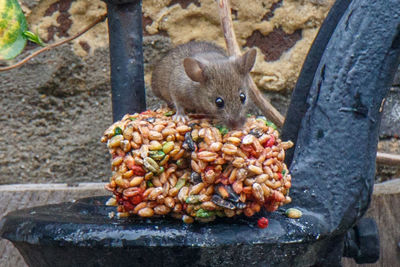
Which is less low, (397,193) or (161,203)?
(161,203)

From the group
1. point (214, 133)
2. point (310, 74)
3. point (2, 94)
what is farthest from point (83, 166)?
point (214, 133)

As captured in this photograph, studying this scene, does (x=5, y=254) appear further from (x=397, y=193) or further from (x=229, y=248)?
(x=397, y=193)

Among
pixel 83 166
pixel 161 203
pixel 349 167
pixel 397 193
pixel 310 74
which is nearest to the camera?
pixel 161 203

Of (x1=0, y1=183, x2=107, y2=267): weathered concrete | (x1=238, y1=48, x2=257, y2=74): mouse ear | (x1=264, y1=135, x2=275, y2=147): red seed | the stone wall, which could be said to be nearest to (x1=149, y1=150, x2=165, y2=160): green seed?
(x1=264, y1=135, x2=275, y2=147): red seed

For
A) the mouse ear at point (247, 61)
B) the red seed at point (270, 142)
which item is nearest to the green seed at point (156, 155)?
the red seed at point (270, 142)

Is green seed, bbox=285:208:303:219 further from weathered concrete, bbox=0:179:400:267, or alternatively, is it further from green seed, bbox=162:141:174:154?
weathered concrete, bbox=0:179:400:267

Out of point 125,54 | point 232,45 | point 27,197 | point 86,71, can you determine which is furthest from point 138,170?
point 86,71

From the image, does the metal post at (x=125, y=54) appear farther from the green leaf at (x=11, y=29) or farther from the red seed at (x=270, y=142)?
the red seed at (x=270, y=142)
